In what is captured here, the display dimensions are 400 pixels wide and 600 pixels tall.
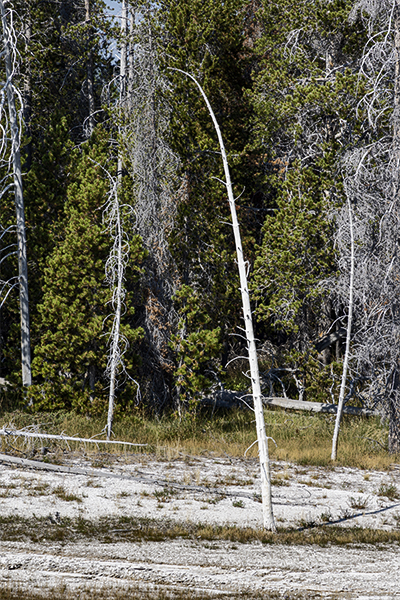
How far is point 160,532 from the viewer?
8.28m

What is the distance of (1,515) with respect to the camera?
880 centimetres

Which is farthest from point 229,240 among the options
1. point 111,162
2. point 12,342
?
point 12,342

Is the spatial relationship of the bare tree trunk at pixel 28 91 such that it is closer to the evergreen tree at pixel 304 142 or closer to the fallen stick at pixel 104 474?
the evergreen tree at pixel 304 142

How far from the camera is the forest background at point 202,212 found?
606 inches

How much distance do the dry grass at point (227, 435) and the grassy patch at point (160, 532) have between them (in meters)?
3.34

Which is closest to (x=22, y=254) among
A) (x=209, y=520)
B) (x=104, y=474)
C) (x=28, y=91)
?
(x=28, y=91)

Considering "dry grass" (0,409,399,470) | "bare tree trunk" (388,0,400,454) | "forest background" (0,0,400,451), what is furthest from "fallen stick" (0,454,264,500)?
"bare tree trunk" (388,0,400,454)

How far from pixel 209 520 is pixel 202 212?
32.2 feet

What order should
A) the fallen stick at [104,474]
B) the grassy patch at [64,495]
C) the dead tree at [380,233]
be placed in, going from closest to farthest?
the grassy patch at [64,495]
the fallen stick at [104,474]
the dead tree at [380,233]

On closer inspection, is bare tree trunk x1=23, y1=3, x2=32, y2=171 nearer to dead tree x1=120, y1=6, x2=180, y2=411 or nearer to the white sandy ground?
dead tree x1=120, y1=6, x2=180, y2=411

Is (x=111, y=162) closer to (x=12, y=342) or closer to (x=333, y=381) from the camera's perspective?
(x=12, y=342)

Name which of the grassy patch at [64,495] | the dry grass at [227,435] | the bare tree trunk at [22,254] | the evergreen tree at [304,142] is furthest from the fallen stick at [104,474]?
the evergreen tree at [304,142]

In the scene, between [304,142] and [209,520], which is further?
[304,142]

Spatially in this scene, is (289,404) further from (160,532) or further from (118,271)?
(160,532)
